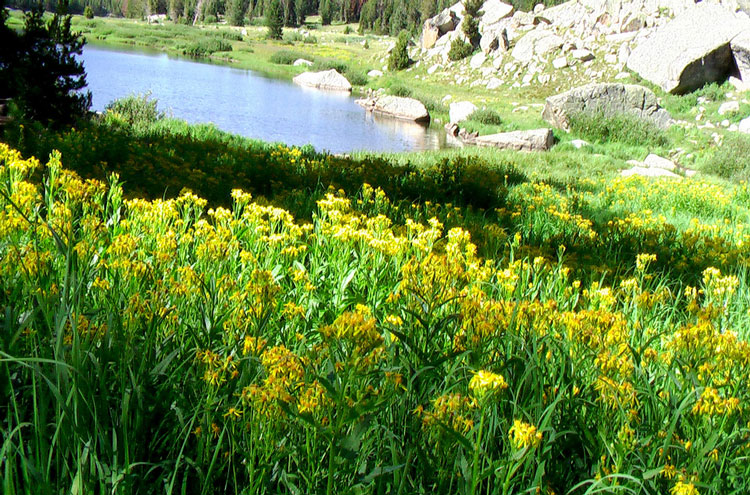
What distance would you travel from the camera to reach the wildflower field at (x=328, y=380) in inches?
54.2

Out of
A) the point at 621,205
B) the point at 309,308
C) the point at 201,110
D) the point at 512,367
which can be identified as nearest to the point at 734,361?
the point at 512,367

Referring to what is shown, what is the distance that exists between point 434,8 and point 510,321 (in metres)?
88.2

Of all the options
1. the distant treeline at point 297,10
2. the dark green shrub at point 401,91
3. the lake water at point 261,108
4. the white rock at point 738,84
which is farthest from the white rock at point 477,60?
the distant treeline at point 297,10

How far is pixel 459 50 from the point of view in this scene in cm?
3856

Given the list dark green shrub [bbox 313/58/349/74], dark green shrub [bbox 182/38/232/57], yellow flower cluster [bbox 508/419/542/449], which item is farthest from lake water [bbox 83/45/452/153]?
dark green shrub [bbox 182/38/232/57]

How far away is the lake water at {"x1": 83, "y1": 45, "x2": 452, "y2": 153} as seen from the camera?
56.3 feet

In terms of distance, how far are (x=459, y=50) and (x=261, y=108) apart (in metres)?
21.3

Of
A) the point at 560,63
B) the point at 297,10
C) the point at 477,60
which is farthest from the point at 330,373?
the point at 297,10

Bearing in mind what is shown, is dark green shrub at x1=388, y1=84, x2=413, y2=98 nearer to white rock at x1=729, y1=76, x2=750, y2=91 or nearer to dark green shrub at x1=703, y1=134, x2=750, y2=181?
white rock at x1=729, y1=76, x2=750, y2=91

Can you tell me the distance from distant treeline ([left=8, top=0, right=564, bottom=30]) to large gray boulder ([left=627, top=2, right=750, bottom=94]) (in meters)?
46.4

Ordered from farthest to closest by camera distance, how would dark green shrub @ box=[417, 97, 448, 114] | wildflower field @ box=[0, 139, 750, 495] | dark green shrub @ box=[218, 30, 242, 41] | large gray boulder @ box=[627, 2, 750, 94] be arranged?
dark green shrub @ box=[218, 30, 242, 41]
dark green shrub @ box=[417, 97, 448, 114]
large gray boulder @ box=[627, 2, 750, 94]
wildflower field @ box=[0, 139, 750, 495]

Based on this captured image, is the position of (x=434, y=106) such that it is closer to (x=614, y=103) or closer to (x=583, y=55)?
(x=614, y=103)

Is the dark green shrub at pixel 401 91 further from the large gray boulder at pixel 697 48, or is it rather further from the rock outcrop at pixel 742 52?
the rock outcrop at pixel 742 52

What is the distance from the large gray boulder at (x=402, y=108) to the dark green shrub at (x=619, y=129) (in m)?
6.73
